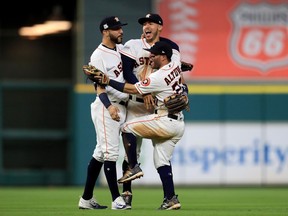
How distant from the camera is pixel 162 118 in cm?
978

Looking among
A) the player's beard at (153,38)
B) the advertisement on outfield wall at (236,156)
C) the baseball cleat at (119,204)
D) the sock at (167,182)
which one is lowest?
the advertisement on outfield wall at (236,156)

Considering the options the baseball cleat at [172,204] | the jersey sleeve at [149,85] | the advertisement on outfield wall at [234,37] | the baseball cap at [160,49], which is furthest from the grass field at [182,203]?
the advertisement on outfield wall at [234,37]

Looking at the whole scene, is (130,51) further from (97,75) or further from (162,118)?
(162,118)

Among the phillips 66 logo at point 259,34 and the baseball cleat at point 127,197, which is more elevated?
the phillips 66 logo at point 259,34

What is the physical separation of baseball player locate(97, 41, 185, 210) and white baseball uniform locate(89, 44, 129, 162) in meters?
0.18

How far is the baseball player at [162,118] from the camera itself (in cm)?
966

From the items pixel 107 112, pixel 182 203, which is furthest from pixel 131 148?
pixel 182 203

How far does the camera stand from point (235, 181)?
17.0m

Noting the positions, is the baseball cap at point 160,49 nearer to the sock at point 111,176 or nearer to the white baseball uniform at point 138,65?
the white baseball uniform at point 138,65

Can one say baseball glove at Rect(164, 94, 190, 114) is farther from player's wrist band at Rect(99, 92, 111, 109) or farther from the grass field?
the grass field

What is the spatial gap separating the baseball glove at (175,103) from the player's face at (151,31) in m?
0.77

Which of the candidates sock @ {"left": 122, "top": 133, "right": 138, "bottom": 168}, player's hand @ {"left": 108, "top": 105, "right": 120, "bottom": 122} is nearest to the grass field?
sock @ {"left": 122, "top": 133, "right": 138, "bottom": 168}

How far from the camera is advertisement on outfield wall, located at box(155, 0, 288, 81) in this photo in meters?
17.4

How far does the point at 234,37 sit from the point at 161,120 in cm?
799
